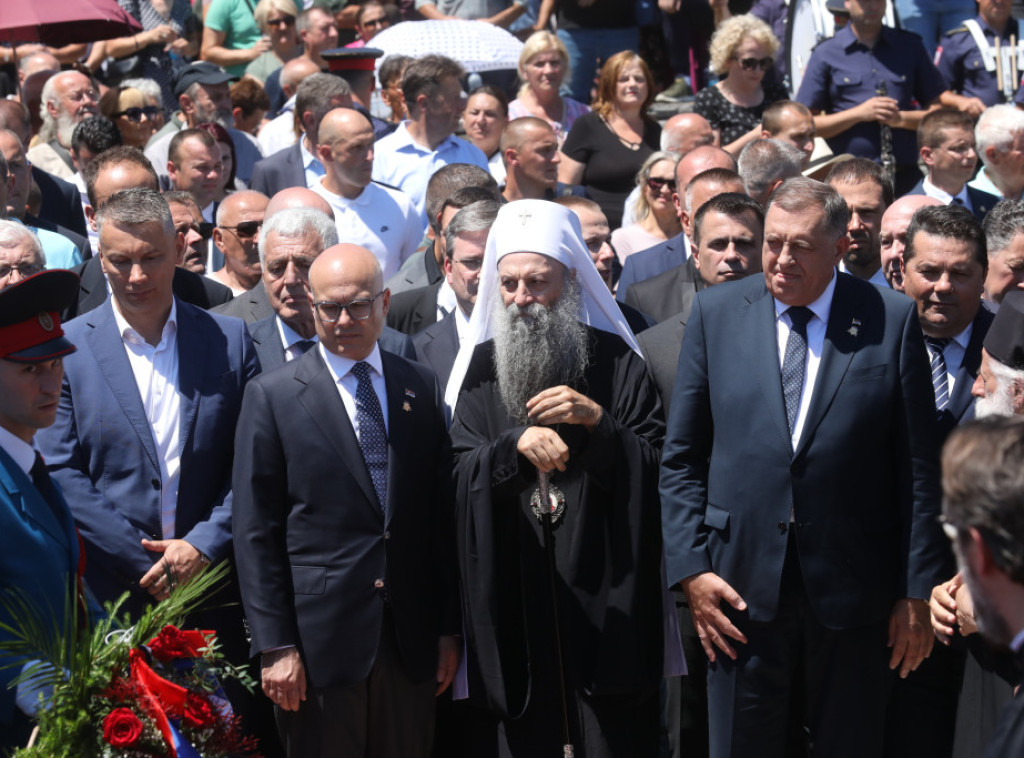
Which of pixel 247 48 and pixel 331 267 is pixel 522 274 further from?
pixel 247 48

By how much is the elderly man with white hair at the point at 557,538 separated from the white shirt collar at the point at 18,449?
1553 millimetres

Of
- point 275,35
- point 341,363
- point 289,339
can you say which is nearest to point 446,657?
point 341,363

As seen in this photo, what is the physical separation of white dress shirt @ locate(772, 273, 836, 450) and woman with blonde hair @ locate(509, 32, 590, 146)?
5.51 meters

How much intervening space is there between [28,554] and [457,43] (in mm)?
7795

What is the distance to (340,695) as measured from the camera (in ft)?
16.4

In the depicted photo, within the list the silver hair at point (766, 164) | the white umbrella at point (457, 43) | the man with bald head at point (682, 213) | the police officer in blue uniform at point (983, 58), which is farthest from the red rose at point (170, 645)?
the police officer in blue uniform at point (983, 58)

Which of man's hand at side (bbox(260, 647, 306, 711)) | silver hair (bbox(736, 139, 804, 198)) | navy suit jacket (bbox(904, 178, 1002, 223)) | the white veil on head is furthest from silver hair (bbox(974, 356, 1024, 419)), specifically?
navy suit jacket (bbox(904, 178, 1002, 223))

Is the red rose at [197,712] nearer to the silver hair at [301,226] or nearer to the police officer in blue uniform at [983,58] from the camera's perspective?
the silver hair at [301,226]

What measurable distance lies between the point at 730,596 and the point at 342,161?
4.26 meters

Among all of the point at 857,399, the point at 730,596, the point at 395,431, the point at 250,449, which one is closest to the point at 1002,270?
the point at 857,399

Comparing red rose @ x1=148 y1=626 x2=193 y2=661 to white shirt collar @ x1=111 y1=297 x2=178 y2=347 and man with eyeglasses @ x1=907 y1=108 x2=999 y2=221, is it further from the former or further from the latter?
man with eyeglasses @ x1=907 y1=108 x2=999 y2=221

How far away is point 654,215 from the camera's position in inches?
335

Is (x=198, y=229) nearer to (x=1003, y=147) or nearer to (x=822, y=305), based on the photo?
(x=822, y=305)

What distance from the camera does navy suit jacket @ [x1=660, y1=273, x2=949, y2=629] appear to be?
Result: 479 cm
